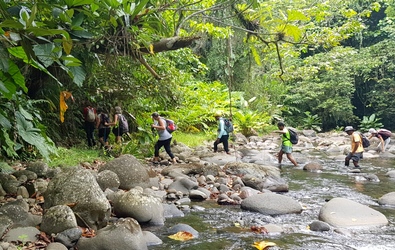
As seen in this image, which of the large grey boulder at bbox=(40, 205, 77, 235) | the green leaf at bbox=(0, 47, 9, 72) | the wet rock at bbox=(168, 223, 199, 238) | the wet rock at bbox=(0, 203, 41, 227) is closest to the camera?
the green leaf at bbox=(0, 47, 9, 72)

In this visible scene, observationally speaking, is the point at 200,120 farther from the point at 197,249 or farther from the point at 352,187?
the point at 197,249

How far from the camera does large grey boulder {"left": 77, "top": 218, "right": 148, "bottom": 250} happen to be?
385 centimetres

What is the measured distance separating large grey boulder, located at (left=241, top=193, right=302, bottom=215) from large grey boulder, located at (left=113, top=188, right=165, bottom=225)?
4.93 feet

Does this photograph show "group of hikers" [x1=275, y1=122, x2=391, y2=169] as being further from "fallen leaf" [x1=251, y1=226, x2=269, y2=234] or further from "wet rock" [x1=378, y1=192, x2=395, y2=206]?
"fallen leaf" [x1=251, y1=226, x2=269, y2=234]

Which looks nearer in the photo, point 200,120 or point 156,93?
point 156,93

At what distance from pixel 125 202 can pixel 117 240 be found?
1.14 metres

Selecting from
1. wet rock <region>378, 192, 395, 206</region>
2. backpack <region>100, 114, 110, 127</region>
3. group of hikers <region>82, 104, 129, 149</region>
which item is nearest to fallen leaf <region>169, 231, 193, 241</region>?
wet rock <region>378, 192, 395, 206</region>

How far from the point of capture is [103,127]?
984 centimetres

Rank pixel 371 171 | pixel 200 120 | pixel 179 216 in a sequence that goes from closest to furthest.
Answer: pixel 179 216 → pixel 371 171 → pixel 200 120

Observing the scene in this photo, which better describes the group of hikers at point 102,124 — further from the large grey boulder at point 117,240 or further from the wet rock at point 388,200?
the wet rock at point 388,200

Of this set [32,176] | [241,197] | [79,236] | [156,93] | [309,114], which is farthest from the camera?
[309,114]

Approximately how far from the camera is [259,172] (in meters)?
8.43

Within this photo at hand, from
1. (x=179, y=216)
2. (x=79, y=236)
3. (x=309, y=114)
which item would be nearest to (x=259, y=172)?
(x=179, y=216)

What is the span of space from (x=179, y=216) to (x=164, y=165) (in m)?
3.88
